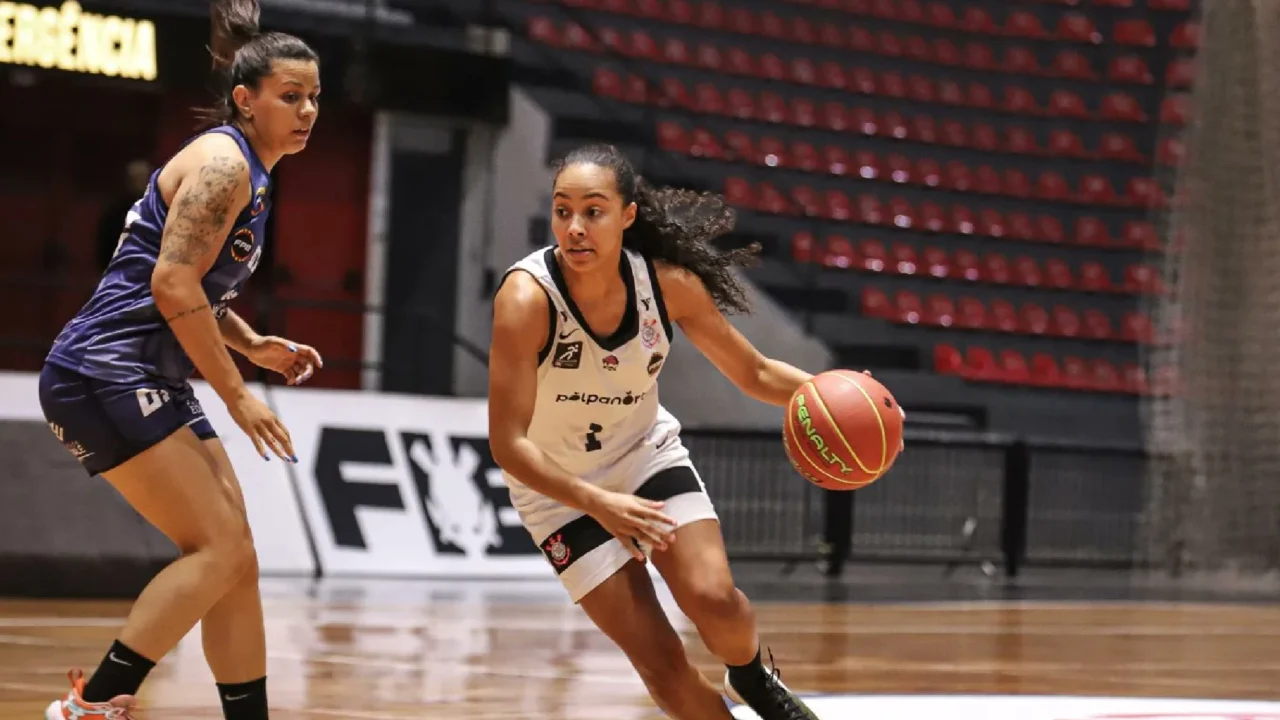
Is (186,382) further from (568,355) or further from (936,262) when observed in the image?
(936,262)

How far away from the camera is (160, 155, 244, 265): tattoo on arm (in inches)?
159

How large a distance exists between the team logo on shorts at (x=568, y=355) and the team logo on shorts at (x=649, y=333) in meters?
0.17

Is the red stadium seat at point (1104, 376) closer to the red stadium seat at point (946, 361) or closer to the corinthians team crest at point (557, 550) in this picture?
the red stadium seat at point (946, 361)

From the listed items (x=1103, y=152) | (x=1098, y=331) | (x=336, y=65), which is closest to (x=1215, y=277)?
(x=1098, y=331)

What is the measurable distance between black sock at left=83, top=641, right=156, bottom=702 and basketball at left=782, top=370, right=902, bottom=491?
1.60m

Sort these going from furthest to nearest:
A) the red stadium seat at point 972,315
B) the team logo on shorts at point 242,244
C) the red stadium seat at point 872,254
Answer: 1. the red stadium seat at point 872,254
2. the red stadium seat at point 972,315
3. the team logo on shorts at point 242,244

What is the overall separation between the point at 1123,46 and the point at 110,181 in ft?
33.4

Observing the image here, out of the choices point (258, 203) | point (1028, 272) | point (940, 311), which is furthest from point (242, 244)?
point (1028, 272)

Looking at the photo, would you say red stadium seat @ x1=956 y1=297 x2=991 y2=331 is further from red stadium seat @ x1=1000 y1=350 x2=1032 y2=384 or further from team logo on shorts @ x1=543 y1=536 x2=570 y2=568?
team logo on shorts @ x1=543 y1=536 x2=570 y2=568

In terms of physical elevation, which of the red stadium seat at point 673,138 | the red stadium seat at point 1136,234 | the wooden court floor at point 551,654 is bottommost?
the wooden court floor at point 551,654

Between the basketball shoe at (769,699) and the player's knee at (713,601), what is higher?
the player's knee at (713,601)

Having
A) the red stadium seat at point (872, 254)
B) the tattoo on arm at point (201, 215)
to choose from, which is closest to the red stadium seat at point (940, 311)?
the red stadium seat at point (872, 254)

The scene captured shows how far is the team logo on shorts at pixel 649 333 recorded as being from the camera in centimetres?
457

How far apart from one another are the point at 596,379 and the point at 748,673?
0.81 meters
